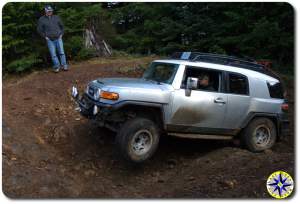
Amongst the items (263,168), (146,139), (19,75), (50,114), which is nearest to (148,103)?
(146,139)

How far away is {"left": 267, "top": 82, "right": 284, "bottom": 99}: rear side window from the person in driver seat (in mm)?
1721

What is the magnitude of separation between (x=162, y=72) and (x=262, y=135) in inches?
110

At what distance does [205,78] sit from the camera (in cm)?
859

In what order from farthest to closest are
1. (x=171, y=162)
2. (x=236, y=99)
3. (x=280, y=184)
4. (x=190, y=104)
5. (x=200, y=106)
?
(x=171, y=162) < (x=236, y=99) < (x=200, y=106) < (x=190, y=104) < (x=280, y=184)

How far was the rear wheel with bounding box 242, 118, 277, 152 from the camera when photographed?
9156mm

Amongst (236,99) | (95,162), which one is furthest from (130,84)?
(236,99)

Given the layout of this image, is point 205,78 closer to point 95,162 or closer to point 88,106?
point 88,106

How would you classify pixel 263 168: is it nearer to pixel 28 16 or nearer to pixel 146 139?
pixel 146 139

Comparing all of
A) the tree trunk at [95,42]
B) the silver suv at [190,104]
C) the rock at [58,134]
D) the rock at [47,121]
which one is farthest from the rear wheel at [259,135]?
the tree trunk at [95,42]

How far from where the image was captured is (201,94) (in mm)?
8305

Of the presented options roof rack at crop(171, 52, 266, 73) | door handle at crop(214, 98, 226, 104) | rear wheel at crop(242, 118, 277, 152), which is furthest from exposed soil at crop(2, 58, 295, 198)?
roof rack at crop(171, 52, 266, 73)

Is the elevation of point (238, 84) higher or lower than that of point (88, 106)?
higher

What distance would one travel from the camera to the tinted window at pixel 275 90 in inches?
376

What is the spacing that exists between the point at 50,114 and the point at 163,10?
8.02 metres
